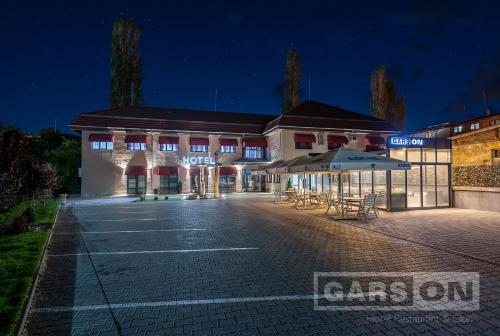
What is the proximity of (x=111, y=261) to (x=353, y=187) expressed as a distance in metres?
15.6

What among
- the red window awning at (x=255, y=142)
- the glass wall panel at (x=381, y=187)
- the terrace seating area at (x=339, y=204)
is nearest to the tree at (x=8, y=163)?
the terrace seating area at (x=339, y=204)

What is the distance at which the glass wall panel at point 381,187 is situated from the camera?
15.9 meters

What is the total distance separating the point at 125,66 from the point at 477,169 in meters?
34.8

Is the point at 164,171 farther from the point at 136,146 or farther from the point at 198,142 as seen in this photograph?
the point at 198,142

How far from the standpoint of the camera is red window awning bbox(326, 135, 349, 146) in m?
30.8

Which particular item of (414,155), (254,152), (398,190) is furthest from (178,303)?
(254,152)

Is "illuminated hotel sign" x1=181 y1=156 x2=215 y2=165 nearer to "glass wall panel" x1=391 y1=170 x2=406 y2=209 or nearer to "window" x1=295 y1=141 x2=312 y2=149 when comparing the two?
"window" x1=295 y1=141 x2=312 y2=149

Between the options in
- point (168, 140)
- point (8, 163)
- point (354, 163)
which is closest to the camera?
point (8, 163)

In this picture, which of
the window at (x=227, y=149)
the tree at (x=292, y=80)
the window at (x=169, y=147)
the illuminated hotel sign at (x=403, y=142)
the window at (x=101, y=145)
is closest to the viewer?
the illuminated hotel sign at (x=403, y=142)

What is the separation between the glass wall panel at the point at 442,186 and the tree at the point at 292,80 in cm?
2410

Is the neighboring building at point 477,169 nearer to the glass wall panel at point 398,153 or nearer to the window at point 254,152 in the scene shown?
the glass wall panel at point 398,153

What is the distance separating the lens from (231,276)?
585 centimetres

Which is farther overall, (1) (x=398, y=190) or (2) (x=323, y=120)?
(2) (x=323, y=120)

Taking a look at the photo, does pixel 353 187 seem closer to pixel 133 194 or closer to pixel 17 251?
pixel 17 251
